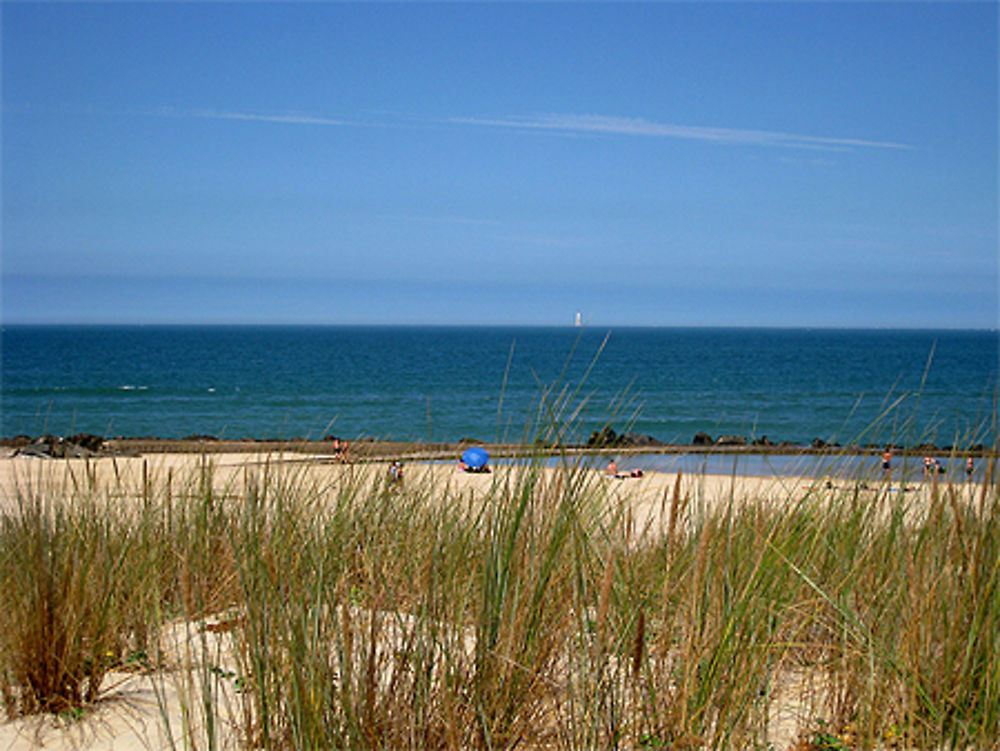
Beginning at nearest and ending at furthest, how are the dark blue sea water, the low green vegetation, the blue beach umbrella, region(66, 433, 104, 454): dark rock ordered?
the low green vegetation → the blue beach umbrella → region(66, 433, 104, 454): dark rock → the dark blue sea water

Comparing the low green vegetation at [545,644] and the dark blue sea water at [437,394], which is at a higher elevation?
the low green vegetation at [545,644]

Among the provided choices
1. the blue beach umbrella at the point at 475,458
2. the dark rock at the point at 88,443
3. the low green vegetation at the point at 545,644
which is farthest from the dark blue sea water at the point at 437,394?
the dark rock at the point at 88,443

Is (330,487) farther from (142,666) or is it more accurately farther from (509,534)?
(509,534)

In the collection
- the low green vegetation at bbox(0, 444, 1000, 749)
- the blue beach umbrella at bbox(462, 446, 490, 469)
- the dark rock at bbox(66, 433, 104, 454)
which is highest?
the low green vegetation at bbox(0, 444, 1000, 749)

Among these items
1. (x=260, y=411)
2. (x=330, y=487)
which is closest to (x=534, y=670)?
(x=330, y=487)

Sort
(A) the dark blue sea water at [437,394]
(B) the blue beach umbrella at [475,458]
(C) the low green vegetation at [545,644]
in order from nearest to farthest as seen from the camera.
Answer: (C) the low green vegetation at [545,644], (B) the blue beach umbrella at [475,458], (A) the dark blue sea water at [437,394]

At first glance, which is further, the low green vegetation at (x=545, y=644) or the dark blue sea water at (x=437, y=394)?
the dark blue sea water at (x=437, y=394)

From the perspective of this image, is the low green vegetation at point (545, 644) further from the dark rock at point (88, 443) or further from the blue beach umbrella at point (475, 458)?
the dark rock at point (88, 443)

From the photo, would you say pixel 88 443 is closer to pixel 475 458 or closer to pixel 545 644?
pixel 475 458

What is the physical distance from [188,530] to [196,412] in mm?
28785

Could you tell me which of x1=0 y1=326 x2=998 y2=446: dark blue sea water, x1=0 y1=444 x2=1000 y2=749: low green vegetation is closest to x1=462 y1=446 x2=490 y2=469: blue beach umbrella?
x1=0 y1=326 x2=998 y2=446: dark blue sea water

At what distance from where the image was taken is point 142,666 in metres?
2.87

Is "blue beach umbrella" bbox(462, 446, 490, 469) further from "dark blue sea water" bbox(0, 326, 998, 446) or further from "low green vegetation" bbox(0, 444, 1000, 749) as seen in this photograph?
"low green vegetation" bbox(0, 444, 1000, 749)

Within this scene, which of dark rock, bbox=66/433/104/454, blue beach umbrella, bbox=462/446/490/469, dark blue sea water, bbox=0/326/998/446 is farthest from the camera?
dark blue sea water, bbox=0/326/998/446
